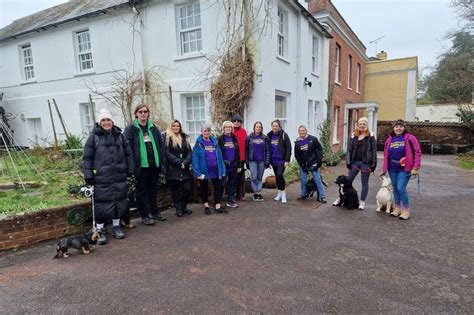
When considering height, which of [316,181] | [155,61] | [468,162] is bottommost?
[468,162]

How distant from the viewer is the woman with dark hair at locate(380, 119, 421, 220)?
542 cm

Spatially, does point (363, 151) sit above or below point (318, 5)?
below

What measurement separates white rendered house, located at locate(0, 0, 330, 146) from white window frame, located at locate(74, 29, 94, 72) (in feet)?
0.13

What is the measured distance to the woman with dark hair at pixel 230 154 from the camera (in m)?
6.37

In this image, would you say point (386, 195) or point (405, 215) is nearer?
point (405, 215)

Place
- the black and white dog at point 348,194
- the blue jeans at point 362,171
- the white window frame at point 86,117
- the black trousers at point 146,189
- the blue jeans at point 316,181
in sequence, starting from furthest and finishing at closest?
1. the white window frame at point 86,117
2. the blue jeans at point 316,181
3. the black and white dog at point 348,194
4. the blue jeans at point 362,171
5. the black trousers at point 146,189

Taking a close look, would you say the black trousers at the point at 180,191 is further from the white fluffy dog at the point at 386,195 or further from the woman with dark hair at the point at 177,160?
the white fluffy dog at the point at 386,195

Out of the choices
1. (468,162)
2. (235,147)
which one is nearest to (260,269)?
(235,147)

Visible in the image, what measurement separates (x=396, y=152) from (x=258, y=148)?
2762mm

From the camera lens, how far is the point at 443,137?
19797 millimetres

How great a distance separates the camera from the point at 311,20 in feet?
37.5

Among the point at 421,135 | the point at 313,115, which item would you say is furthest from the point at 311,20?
the point at 421,135

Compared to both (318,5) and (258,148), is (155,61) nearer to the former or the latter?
(258,148)

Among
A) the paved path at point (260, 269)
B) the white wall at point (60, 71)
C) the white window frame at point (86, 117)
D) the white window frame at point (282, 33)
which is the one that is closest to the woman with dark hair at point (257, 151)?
the paved path at point (260, 269)
